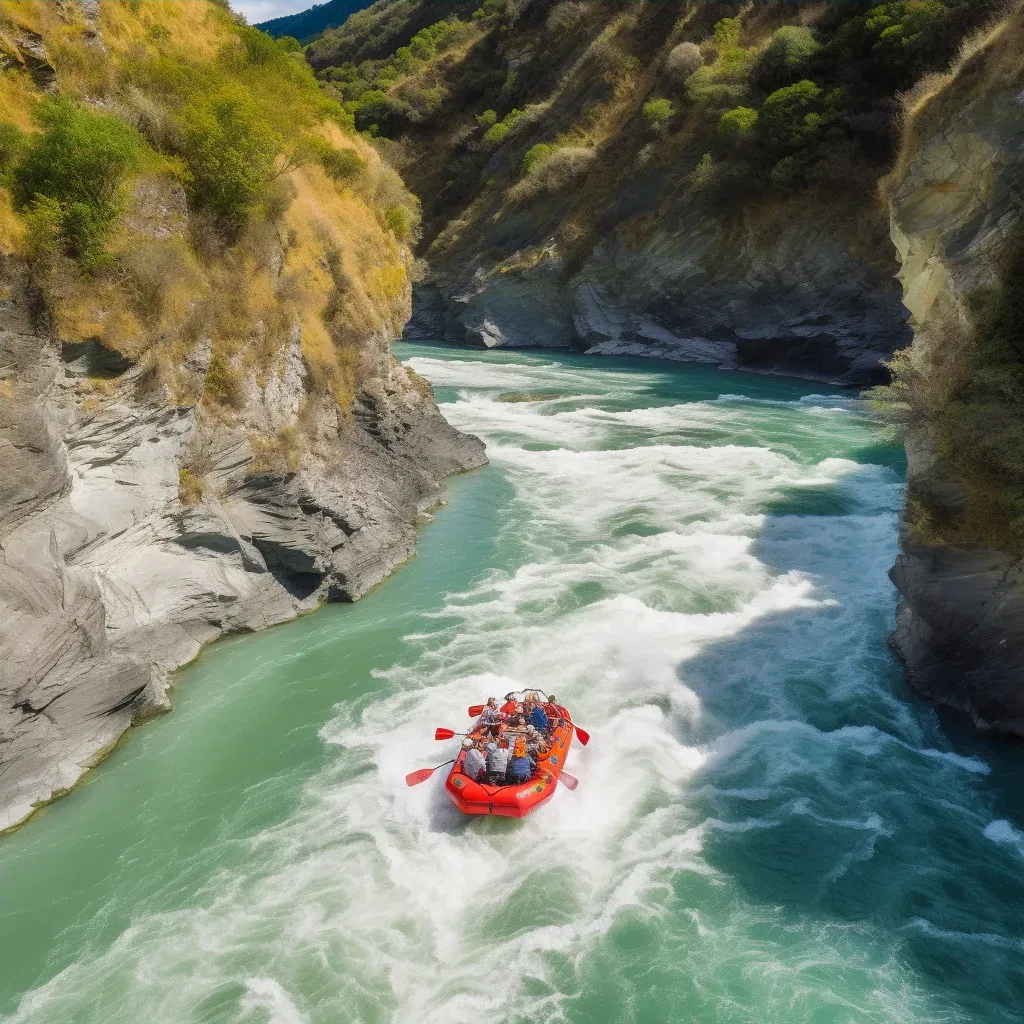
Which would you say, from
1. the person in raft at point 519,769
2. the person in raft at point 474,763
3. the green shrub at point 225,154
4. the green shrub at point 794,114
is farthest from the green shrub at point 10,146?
the green shrub at point 794,114

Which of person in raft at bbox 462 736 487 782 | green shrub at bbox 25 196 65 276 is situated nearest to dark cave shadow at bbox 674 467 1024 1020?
person in raft at bbox 462 736 487 782

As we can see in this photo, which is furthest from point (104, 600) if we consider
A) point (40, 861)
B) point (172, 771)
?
point (40, 861)

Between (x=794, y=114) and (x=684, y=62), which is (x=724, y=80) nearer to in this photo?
(x=684, y=62)

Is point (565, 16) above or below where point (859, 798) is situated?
above

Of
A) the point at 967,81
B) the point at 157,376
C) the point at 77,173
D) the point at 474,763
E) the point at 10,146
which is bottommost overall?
the point at 474,763

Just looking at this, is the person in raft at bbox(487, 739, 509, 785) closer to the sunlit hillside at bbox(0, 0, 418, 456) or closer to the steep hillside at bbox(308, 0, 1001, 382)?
the sunlit hillside at bbox(0, 0, 418, 456)

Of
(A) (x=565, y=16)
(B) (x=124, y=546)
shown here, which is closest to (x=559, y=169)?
(A) (x=565, y=16)

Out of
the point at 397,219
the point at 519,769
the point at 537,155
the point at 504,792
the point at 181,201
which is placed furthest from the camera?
the point at 537,155
